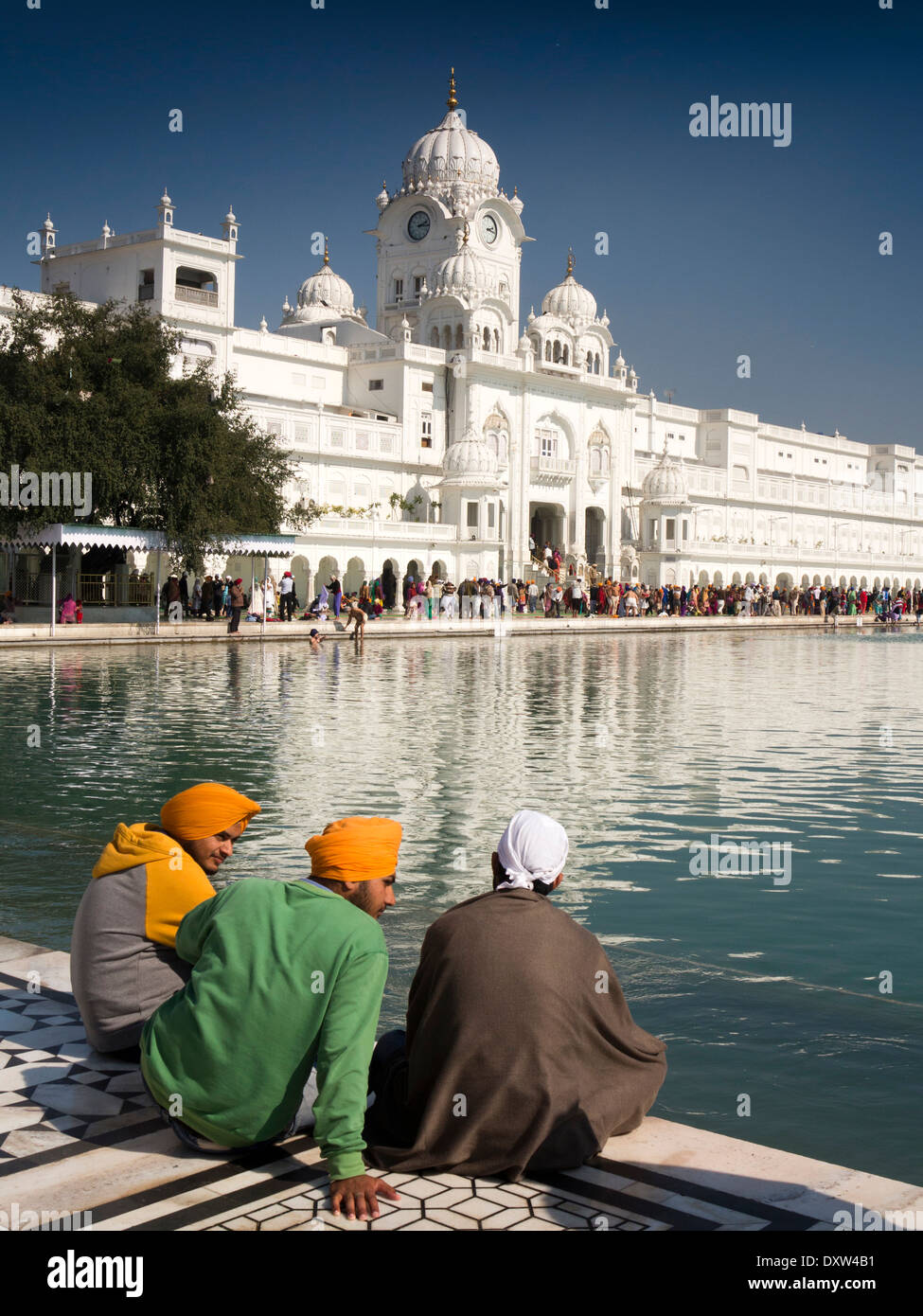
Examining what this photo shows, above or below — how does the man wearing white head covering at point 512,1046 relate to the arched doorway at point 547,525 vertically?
below

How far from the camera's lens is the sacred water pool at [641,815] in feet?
16.5

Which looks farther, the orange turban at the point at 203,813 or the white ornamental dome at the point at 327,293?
the white ornamental dome at the point at 327,293

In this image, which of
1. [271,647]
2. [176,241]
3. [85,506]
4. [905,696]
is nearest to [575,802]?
[905,696]

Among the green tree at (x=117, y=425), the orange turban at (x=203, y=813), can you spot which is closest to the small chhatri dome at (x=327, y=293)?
the green tree at (x=117, y=425)

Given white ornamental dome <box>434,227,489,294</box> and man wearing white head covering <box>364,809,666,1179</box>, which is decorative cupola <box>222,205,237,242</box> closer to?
white ornamental dome <box>434,227,489,294</box>

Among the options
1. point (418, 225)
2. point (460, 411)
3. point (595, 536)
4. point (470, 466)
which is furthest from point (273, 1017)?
point (595, 536)

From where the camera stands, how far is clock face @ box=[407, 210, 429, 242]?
66750mm

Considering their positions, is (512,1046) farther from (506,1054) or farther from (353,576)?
(353,576)

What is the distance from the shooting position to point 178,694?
17.3m

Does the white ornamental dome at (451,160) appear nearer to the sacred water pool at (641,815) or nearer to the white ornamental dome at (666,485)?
the white ornamental dome at (666,485)

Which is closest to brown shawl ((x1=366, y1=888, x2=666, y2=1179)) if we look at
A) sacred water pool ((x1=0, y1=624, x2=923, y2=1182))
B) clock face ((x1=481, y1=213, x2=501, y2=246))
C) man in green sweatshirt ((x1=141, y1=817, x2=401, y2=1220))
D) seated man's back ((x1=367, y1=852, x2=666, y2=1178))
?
seated man's back ((x1=367, y1=852, x2=666, y2=1178))

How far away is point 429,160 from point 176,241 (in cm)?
2406

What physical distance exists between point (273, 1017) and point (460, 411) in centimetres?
5867

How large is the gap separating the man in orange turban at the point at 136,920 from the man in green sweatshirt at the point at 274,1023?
0.55m
